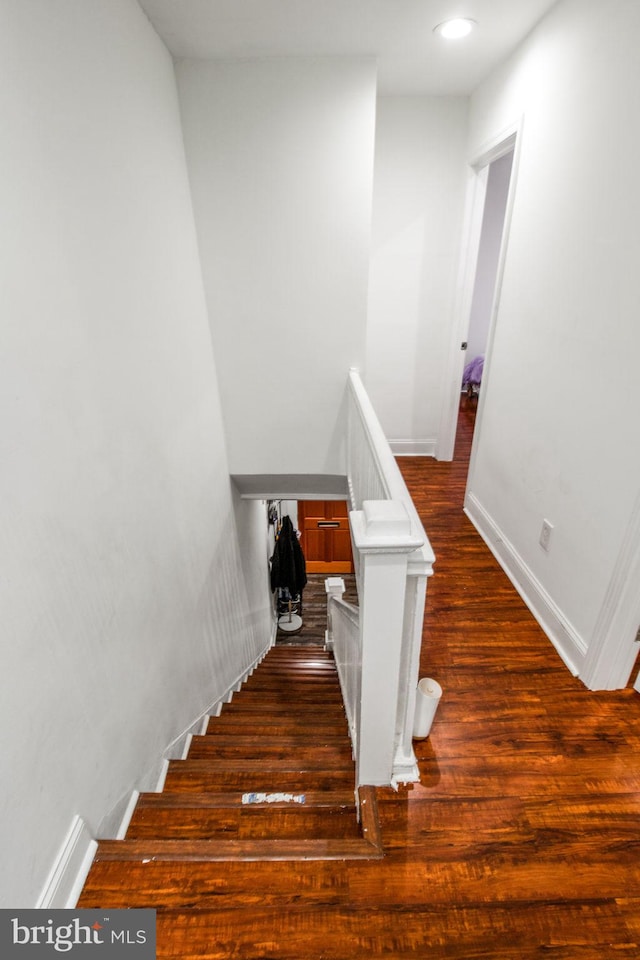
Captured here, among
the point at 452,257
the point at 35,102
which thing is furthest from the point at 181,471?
the point at 452,257

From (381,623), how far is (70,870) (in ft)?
3.48

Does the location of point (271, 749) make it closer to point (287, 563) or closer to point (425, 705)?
point (425, 705)

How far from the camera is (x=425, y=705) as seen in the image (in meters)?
1.61

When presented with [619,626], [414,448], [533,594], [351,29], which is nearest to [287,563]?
[414,448]

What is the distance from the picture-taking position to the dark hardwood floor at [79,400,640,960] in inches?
44.8

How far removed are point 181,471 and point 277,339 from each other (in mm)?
1291

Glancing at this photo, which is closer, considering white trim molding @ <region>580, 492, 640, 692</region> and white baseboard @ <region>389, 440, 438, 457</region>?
white trim molding @ <region>580, 492, 640, 692</region>

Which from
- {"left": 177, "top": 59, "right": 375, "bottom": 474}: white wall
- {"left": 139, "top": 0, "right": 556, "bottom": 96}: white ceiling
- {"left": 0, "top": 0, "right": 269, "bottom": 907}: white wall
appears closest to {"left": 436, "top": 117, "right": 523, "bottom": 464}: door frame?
{"left": 139, "top": 0, "right": 556, "bottom": 96}: white ceiling

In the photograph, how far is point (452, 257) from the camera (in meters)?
3.50

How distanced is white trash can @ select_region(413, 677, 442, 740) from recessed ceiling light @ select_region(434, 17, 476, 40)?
2946 mm

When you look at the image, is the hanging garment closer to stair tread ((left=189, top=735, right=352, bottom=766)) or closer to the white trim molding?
stair tread ((left=189, top=735, right=352, bottom=766))

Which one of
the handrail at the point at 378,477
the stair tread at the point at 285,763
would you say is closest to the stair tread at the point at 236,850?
the stair tread at the point at 285,763

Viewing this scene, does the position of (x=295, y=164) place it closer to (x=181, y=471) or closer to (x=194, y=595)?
(x=181, y=471)

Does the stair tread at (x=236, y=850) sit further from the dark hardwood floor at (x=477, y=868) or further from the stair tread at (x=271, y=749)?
the stair tread at (x=271, y=749)
